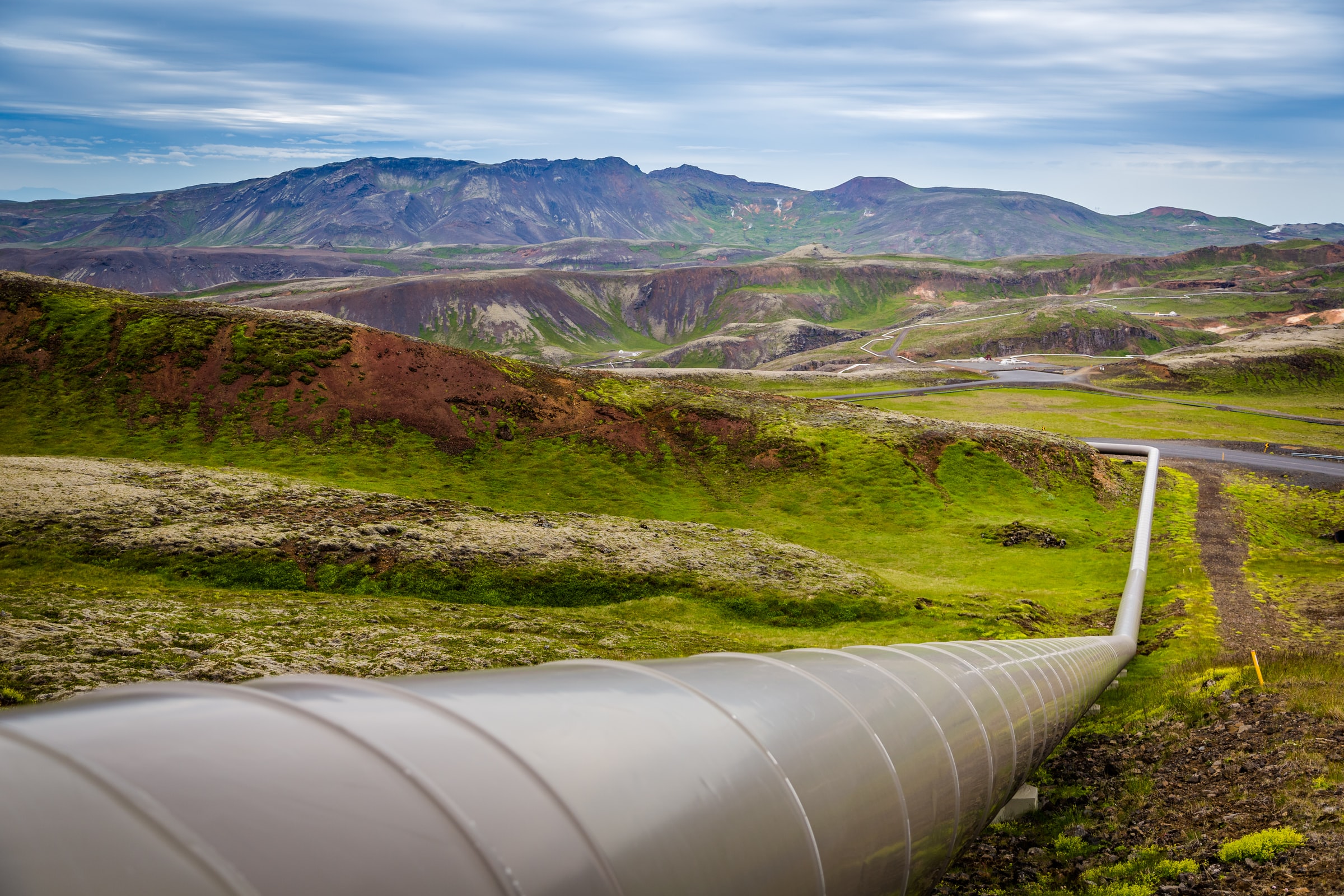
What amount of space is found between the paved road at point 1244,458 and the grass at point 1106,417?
5279mm

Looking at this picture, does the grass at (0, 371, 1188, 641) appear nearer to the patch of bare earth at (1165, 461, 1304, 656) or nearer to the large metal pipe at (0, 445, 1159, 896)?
the patch of bare earth at (1165, 461, 1304, 656)

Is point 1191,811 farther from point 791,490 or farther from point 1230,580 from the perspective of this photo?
point 791,490

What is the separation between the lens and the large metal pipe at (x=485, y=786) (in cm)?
348

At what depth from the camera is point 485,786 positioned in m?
4.54

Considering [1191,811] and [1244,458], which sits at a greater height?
[1244,458]

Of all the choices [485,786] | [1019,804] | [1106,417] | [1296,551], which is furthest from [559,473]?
[1106,417]

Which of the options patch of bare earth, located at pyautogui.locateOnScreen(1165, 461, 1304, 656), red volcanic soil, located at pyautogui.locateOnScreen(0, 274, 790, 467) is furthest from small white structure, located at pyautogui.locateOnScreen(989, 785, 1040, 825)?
red volcanic soil, located at pyautogui.locateOnScreen(0, 274, 790, 467)

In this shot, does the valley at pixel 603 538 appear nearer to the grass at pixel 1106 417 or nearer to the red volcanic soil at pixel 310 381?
the red volcanic soil at pixel 310 381

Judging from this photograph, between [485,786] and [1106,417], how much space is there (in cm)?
12855

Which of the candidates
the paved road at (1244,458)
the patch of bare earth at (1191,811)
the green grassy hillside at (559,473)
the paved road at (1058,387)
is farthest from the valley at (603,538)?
the paved road at (1058,387)

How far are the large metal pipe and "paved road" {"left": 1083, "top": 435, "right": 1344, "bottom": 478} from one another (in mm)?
90798

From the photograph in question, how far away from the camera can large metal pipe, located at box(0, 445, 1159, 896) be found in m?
3.48

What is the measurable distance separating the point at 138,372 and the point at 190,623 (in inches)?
1968

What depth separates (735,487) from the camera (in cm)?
6775
